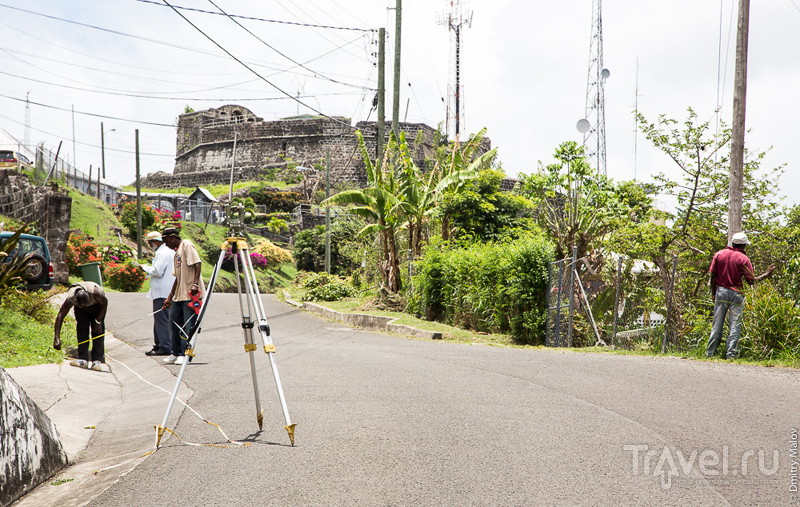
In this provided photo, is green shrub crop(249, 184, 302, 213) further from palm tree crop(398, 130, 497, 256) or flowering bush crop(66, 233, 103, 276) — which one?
palm tree crop(398, 130, 497, 256)

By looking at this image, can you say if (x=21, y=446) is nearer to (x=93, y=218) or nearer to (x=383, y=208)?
(x=383, y=208)

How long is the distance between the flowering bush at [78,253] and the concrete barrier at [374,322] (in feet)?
37.9

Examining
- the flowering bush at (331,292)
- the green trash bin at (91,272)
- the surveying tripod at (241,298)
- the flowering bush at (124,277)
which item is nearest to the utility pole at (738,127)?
the surveying tripod at (241,298)

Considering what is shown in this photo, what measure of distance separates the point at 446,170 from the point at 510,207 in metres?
3.09

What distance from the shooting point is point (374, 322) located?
50.8 feet

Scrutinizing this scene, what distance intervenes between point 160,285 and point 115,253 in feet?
72.6

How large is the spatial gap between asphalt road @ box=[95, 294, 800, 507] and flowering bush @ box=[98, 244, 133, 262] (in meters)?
21.6

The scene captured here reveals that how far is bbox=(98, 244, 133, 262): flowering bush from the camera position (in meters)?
27.6

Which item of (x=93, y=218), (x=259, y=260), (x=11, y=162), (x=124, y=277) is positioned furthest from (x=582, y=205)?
(x=11, y=162)

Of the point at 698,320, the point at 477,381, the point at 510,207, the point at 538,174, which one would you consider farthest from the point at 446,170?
the point at 477,381

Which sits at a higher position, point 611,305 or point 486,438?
point 611,305

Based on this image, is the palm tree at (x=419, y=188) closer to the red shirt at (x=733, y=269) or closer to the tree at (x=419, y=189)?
the tree at (x=419, y=189)

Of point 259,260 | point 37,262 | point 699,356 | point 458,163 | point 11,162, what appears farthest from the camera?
point 259,260

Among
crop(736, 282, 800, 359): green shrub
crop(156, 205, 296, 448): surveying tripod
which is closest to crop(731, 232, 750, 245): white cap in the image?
crop(736, 282, 800, 359): green shrub
